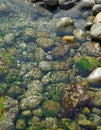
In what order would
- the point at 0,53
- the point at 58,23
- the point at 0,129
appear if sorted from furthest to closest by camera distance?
the point at 58,23
the point at 0,53
the point at 0,129

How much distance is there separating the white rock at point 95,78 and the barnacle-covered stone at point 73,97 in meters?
0.28

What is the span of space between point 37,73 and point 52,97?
0.95 metres

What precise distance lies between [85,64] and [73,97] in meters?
1.32

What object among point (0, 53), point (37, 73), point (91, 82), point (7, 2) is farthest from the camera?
point (7, 2)

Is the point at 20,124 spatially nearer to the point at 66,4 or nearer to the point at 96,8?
the point at 96,8

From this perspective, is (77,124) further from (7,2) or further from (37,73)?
(7,2)

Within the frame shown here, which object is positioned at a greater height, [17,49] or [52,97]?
[17,49]

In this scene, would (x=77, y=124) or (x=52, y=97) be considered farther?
(x=52, y=97)

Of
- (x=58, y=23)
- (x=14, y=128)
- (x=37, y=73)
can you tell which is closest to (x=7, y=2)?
(x=58, y=23)

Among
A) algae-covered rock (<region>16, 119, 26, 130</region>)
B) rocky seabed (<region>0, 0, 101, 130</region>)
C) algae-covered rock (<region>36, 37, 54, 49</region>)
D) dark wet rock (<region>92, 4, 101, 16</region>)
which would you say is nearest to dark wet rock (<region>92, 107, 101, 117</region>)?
rocky seabed (<region>0, 0, 101, 130</region>)

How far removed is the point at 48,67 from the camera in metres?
7.91

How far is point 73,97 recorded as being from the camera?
22.4 ft

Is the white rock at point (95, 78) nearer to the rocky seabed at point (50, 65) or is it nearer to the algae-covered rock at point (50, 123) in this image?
the rocky seabed at point (50, 65)

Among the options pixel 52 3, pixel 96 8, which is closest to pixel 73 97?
pixel 96 8
